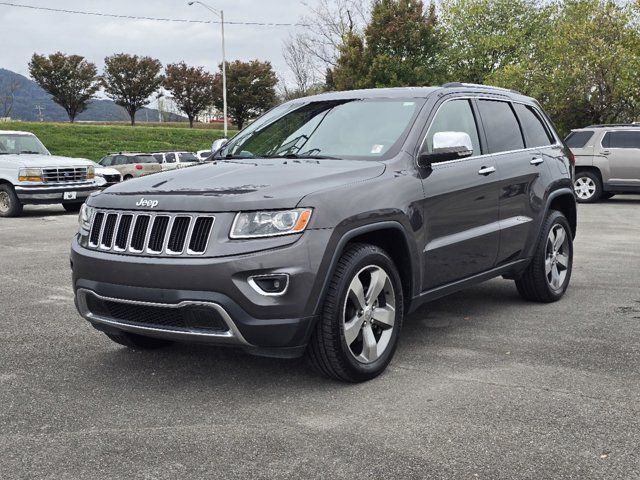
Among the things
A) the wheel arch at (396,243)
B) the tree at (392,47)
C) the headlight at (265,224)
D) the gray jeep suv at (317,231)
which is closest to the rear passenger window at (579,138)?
the gray jeep suv at (317,231)

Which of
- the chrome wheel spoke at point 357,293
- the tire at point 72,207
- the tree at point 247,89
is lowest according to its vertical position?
the tire at point 72,207

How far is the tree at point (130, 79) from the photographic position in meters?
57.3

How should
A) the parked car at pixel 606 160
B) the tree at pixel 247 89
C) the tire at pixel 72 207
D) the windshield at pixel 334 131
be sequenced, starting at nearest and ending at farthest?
the windshield at pixel 334 131
the tire at pixel 72 207
the parked car at pixel 606 160
the tree at pixel 247 89

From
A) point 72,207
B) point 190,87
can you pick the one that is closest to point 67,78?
point 190,87

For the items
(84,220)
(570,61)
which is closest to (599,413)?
(84,220)

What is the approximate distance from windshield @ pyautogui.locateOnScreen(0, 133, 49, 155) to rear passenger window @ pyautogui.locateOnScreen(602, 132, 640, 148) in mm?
12874

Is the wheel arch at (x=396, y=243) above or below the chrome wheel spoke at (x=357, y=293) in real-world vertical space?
above


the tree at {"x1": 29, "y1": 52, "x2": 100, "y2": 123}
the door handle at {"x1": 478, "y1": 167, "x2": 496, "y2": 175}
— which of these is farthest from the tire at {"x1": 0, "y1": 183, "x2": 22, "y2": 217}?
the tree at {"x1": 29, "y1": 52, "x2": 100, "y2": 123}

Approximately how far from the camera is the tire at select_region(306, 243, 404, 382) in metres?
4.05

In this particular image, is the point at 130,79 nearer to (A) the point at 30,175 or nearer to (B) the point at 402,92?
(A) the point at 30,175

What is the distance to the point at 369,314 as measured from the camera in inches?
171

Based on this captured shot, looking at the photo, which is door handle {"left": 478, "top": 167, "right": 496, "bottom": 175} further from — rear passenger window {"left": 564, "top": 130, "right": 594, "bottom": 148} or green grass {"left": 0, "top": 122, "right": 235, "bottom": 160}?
green grass {"left": 0, "top": 122, "right": 235, "bottom": 160}

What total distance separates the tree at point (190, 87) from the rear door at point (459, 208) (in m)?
58.0

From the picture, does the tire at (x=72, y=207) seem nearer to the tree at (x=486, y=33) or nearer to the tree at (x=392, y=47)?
the tree at (x=392, y=47)
